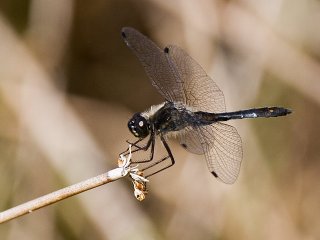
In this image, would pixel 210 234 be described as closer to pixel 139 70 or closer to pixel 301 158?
pixel 301 158

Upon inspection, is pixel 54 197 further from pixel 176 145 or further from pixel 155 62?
pixel 176 145

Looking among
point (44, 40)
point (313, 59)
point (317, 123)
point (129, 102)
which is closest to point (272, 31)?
point (313, 59)

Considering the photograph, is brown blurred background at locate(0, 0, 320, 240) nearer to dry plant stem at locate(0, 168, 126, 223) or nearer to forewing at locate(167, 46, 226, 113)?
forewing at locate(167, 46, 226, 113)

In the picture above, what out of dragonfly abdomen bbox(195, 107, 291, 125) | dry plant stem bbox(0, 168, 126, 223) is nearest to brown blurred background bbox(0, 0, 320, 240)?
dragonfly abdomen bbox(195, 107, 291, 125)

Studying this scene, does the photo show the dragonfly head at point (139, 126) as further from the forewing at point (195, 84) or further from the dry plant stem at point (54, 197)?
the dry plant stem at point (54, 197)

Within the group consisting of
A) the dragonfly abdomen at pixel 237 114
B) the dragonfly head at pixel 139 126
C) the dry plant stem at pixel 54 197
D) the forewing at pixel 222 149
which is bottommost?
the dry plant stem at pixel 54 197

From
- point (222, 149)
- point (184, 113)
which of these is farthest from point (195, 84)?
point (222, 149)

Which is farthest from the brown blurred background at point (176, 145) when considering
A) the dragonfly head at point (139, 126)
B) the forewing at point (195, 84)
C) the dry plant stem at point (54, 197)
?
the dry plant stem at point (54, 197)
